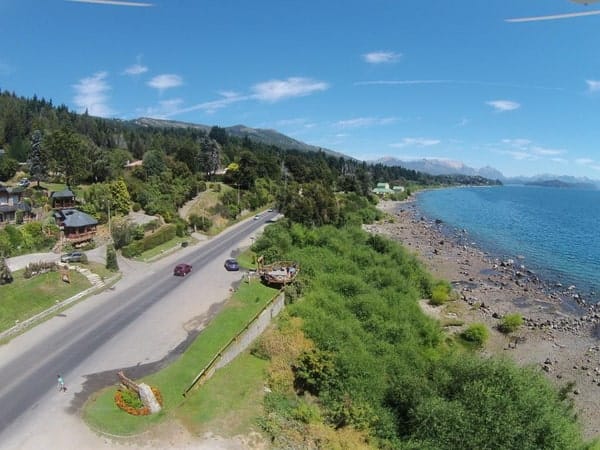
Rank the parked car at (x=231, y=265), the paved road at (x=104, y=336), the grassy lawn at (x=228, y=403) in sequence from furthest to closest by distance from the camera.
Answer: the parked car at (x=231, y=265) < the paved road at (x=104, y=336) < the grassy lawn at (x=228, y=403)

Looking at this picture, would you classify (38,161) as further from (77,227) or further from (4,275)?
(4,275)

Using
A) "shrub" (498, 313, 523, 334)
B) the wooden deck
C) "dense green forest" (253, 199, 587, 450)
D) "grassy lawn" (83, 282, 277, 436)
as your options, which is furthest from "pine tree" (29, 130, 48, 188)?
"shrub" (498, 313, 523, 334)

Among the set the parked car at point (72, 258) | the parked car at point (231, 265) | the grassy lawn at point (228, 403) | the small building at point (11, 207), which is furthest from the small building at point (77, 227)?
the grassy lawn at point (228, 403)

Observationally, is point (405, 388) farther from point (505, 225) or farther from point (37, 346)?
point (505, 225)

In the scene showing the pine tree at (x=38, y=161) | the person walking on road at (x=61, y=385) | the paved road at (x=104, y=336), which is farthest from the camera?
the pine tree at (x=38, y=161)

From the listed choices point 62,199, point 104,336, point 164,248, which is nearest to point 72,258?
point 164,248

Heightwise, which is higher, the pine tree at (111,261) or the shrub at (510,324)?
the pine tree at (111,261)

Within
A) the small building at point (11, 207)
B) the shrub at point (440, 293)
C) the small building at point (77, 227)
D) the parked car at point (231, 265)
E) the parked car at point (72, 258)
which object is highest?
the small building at point (11, 207)

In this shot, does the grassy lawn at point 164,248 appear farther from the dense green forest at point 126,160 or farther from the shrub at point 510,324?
the shrub at point 510,324
